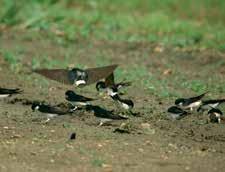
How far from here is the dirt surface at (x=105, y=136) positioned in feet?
24.2

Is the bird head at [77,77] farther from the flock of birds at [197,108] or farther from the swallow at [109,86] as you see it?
the flock of birds at [197,108]

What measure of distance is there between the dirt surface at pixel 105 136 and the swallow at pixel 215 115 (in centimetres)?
8

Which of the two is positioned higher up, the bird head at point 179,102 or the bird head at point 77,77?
the bird head at point 77,77

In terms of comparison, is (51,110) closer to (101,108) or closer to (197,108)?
(101,108)

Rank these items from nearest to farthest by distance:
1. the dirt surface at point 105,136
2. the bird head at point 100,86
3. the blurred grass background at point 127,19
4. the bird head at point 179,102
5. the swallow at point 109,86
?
1. the dirt surface at point 105,136
2. the bird head at point 179,102
3. the swallow at point 109,86
4. the bird head at point 100,86
5. the blurred grass background at point 127,19

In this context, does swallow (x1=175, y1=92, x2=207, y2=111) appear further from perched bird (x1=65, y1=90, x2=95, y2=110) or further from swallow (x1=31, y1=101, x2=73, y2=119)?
swallow (x1=31, y1=101, x2=73, y2=119)

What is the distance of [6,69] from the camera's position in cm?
1224

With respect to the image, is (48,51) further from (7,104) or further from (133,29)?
(7,104)

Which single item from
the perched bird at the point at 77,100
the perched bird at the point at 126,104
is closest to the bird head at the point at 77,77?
the perched bird at the point at 77,100

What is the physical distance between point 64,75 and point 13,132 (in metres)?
1.92

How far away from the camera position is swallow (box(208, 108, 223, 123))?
30.1ft

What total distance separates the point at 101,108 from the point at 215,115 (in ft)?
3.80

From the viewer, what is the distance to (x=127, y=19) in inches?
663

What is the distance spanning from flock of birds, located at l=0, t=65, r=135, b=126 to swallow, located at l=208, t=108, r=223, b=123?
0.83 metres
